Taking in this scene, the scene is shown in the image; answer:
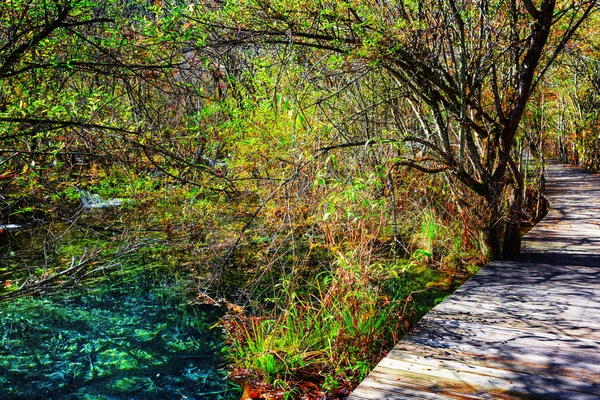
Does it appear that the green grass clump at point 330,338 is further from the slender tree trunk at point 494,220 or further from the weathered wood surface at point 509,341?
the slender tree trunk at point 494,220

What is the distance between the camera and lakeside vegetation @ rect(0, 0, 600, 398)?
14.0ft

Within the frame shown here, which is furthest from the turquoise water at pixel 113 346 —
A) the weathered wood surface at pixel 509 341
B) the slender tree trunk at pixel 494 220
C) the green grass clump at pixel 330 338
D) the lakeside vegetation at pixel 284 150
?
the slender tree trunk at pixel 494 220

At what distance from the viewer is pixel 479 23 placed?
5738mm

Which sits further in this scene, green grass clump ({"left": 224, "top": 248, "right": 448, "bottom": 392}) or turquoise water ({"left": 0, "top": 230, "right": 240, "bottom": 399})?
turquoise water ({"left": 0, "top": 230, "right": 240, "bottom": 399})

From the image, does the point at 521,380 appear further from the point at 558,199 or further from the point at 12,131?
the point at 558,199

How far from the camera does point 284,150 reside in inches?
309

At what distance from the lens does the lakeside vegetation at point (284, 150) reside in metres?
4.27

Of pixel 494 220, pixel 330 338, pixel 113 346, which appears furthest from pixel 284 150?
pixel 330 338

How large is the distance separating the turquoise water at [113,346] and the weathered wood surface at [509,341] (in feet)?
5.91

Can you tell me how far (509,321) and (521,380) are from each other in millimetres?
1051

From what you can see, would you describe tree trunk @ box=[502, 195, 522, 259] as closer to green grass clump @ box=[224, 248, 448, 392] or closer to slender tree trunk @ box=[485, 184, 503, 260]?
slender tree trunk @ box=[485, 184, 503, 260]

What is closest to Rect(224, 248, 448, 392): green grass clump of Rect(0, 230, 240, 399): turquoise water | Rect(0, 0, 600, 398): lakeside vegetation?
Rect(0, 0, 600, 398): lakeside vegetation

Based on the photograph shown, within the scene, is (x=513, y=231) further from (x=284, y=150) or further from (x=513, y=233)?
(x=284, y=150)

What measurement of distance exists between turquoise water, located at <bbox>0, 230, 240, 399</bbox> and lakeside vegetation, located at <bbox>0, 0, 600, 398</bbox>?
258 millimetres
